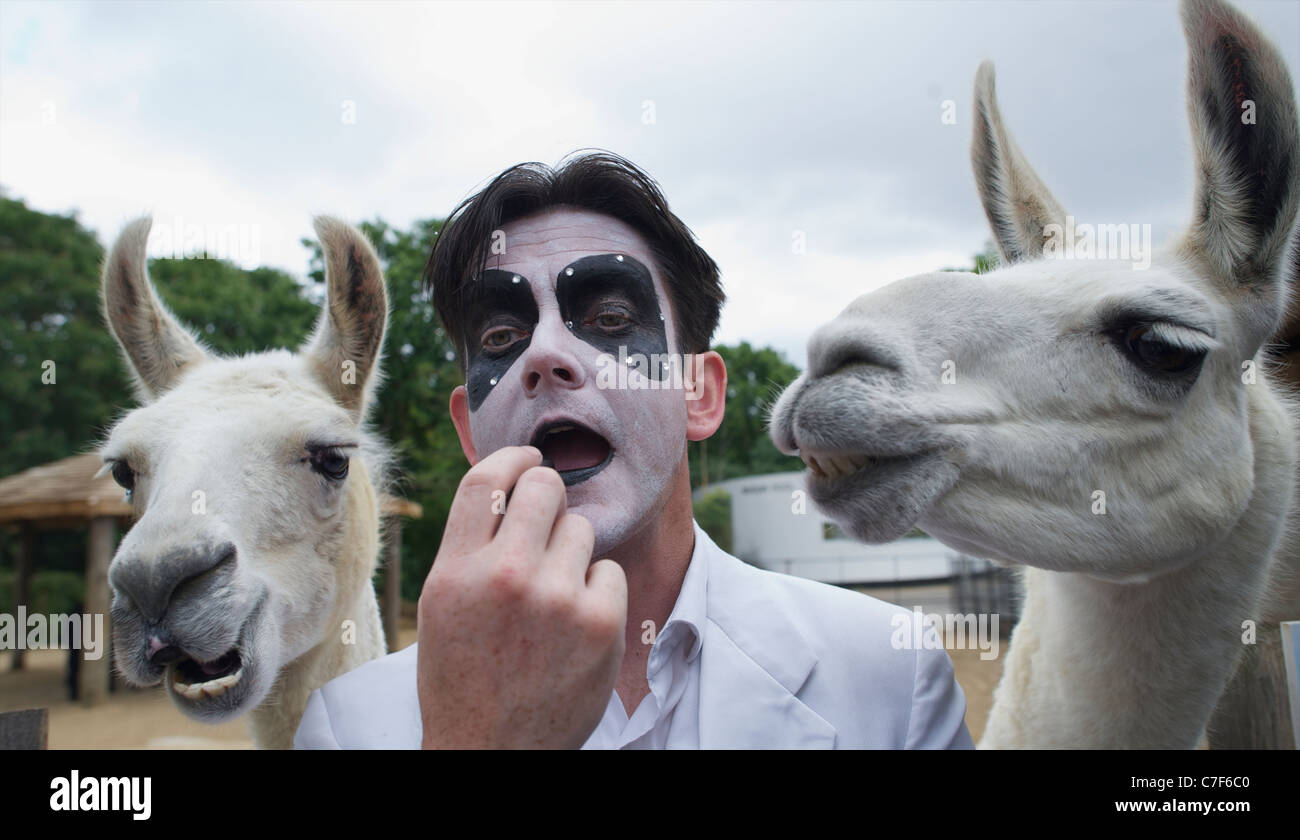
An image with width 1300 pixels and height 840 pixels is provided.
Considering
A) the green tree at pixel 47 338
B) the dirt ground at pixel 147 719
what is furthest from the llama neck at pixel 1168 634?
the green tree at pixel 47 338

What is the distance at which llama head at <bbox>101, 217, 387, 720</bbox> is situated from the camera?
4.95 ft

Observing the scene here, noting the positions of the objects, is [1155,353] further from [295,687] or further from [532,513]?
[295,687]

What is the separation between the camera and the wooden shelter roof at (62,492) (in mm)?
4879

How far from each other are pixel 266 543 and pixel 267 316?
1.67m

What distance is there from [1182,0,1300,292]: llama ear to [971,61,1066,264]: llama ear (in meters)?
0.31

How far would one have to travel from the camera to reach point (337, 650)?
1944mm

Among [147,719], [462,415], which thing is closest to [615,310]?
[462,415]

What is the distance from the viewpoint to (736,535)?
5180mm

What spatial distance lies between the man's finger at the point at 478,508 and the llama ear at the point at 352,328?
107 centimetres

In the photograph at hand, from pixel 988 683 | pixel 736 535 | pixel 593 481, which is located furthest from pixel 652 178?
pixel 988 683

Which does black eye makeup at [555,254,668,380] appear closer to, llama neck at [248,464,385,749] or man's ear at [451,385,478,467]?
man's ear at [451,385,478,467]

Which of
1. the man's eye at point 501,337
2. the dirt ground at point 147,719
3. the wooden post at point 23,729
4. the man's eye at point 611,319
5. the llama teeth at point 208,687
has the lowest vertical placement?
the dirt ground at point 147,719

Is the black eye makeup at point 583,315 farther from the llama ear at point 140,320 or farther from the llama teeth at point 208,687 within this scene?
the llama ear at point 140,320

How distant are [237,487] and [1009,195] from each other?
192 centimetres
